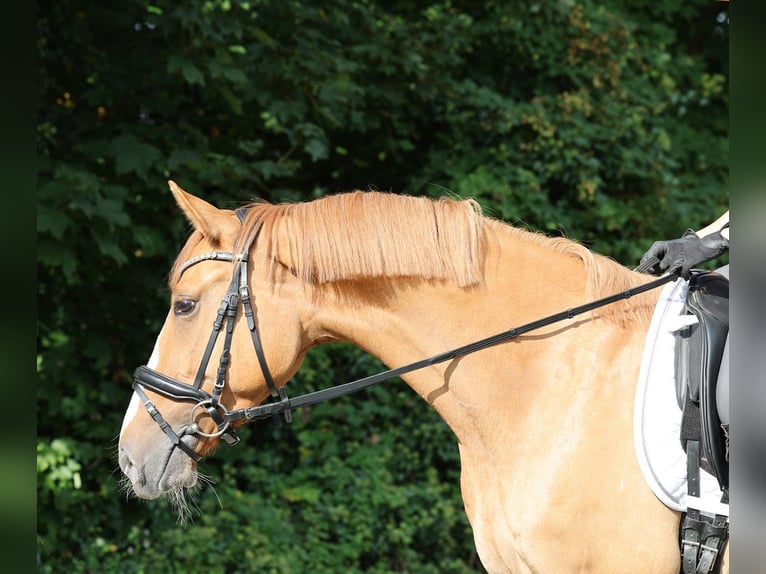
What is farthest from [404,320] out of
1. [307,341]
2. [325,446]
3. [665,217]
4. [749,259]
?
[665,217]

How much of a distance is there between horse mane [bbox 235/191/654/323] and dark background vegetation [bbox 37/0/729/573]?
2003mm

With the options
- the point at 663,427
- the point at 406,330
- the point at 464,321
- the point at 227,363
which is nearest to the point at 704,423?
the point at 663,427

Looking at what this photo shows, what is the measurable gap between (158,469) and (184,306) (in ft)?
1.54

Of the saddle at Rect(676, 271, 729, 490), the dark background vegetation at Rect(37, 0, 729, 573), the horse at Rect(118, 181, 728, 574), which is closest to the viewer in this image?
the saddle at Rect(676, 271, 729, 490)

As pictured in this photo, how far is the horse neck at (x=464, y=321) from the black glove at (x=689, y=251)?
10.1 inches

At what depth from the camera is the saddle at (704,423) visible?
1.94m

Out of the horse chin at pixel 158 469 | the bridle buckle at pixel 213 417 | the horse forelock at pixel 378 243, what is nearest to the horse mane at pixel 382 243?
the horse forelock at pixel 378 243

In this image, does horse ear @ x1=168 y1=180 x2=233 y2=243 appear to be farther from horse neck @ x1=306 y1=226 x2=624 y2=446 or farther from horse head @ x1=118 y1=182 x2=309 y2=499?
horse neck @ x1=306 y1=226 x2=624 y2=446

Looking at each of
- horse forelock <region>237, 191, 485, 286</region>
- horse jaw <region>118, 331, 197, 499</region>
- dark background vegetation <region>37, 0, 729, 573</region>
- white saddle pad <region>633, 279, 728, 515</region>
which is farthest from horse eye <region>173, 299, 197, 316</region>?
dark background vegetation <region>37, 0, 729, 573</region>

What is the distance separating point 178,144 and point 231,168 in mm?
372

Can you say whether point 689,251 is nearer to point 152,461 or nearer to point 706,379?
point 706,379

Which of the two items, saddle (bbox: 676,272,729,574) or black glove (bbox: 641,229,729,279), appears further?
black glove (bbox: 641,229,729,279)

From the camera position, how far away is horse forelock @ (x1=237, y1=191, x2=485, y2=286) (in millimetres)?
2174

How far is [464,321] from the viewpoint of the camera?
7.26 ft
